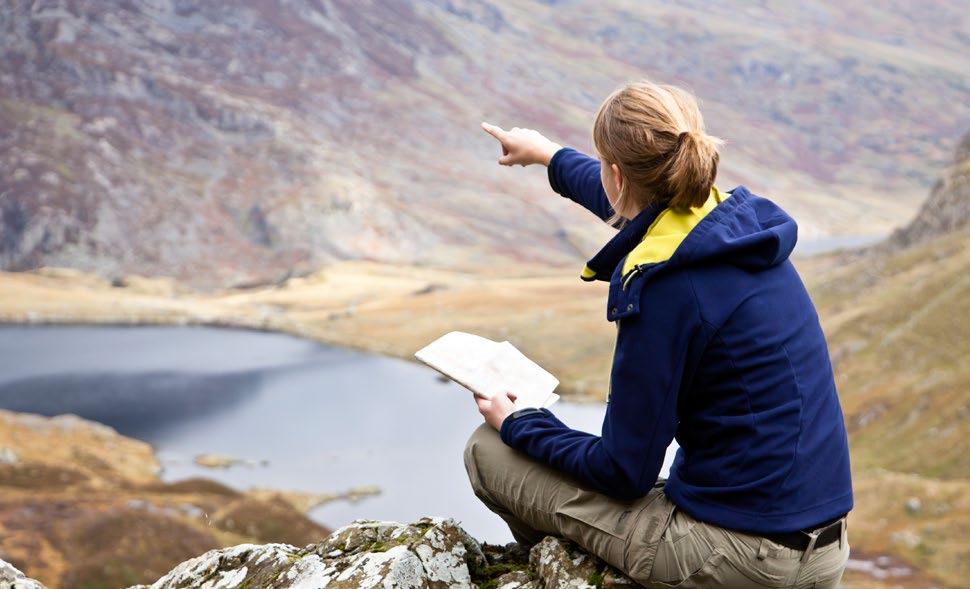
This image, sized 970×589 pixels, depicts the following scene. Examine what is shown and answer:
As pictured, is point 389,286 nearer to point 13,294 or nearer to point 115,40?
point 13,294

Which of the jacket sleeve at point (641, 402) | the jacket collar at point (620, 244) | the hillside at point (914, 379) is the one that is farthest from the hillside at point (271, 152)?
the jacket sleeve at point (641, 402)

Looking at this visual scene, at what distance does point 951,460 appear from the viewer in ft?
107

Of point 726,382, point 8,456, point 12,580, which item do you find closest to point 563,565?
point 726,382

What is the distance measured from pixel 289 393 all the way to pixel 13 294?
35832 millimetres

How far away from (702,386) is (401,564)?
2.11m

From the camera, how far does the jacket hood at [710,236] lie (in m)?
4.46

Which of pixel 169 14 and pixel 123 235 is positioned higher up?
pixel 169 14

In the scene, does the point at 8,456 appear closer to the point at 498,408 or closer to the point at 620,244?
the point at 498,408

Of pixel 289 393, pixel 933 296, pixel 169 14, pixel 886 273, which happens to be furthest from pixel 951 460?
pixel 169 14

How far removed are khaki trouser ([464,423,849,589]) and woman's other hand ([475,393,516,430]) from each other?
0.70ft

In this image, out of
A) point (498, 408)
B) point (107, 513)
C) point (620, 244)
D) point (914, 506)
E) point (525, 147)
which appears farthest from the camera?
point (107, 513)

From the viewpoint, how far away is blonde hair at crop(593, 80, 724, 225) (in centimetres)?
445

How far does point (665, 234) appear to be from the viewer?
15.0 ft

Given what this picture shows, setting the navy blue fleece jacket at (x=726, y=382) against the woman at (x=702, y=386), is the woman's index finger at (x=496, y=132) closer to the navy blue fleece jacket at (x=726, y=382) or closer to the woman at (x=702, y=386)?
the woman at (x=702, y=386)
